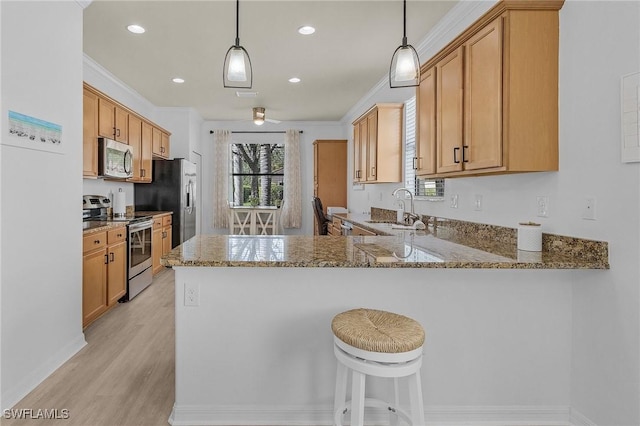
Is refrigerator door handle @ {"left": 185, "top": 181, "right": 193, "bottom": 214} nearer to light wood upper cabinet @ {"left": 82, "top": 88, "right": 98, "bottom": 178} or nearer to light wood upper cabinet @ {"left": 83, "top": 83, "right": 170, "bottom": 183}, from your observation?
light wood upper cabinet @ {"left": 83, "top": 83, "right": 170, "bottom": 183}

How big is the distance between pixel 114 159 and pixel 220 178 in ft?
11.1

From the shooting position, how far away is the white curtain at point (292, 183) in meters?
7.74

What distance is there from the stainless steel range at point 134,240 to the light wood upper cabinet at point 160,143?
118 cm

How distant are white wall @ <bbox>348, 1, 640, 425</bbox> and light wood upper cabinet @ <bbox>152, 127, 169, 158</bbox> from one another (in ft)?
17.0

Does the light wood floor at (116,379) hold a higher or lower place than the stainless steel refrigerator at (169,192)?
lower

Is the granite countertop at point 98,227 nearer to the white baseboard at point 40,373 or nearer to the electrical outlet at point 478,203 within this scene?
the white baseboard at point 40,373

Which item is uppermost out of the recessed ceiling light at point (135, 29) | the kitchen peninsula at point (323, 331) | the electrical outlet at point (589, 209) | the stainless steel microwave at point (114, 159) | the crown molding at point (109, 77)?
the crown molding at point (109, 77)

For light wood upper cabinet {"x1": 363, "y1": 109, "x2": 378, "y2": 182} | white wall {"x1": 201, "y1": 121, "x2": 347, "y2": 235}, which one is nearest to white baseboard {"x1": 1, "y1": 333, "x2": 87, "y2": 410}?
light wood upper cabinet {"x1": 363, "y1": 109, "x2": 378, "y2": 182}

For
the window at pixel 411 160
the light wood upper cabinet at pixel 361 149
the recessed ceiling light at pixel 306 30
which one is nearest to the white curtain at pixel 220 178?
the light wood upper cabinet at pixel 361 149

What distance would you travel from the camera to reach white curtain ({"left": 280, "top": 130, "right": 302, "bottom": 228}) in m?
7.74

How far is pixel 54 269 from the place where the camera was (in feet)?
8.44

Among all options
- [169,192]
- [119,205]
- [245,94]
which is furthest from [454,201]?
[169,192]

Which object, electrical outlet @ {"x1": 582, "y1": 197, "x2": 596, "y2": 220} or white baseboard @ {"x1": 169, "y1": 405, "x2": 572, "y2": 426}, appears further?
white baseboard @ {"x1": 169, "y1": 405, "x2": 572, "y2": 426}

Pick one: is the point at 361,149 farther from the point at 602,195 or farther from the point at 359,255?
the point at 602,195
